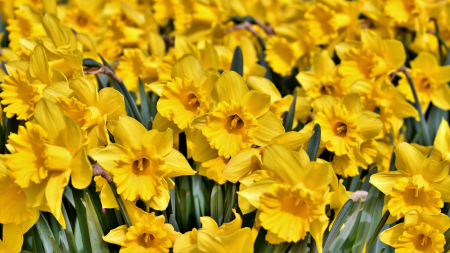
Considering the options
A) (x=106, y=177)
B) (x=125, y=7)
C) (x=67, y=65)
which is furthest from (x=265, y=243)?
(x=125, y=7)

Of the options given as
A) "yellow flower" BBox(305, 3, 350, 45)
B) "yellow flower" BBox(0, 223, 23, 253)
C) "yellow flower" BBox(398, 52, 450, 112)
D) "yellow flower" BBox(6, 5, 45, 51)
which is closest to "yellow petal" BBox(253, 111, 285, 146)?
"yellow flower" BBox(0, 223, 23, 253)

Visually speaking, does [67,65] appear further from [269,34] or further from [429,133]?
[429,133]

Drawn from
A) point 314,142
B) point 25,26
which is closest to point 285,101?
point 314,142

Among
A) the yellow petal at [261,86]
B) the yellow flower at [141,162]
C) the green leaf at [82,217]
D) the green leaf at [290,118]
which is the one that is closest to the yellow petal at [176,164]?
the yellow flower at [141,162]

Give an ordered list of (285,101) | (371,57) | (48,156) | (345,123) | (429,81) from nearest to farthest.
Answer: (48,156), (345,123), (285,101), (371,57), (429,81)

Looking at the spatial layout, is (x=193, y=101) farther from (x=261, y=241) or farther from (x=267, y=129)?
(x=261, y=241)

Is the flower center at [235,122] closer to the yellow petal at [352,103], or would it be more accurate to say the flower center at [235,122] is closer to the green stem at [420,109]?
the yellow petal at [352,103]
